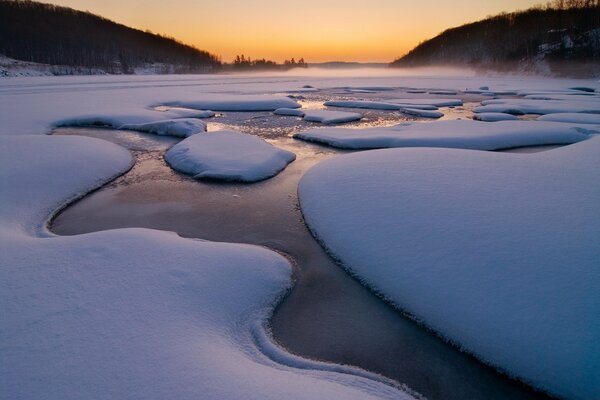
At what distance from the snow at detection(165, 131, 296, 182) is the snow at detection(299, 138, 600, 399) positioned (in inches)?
53.4

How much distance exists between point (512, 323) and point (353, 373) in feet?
4.04

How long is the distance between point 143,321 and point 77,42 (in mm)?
94412

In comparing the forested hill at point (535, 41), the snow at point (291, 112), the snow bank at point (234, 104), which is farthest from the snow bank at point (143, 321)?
the forested hill at point (535, 41)

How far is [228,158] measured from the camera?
21.6 ft

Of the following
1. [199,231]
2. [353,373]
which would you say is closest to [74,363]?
[353,373]

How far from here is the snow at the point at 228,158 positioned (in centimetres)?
600

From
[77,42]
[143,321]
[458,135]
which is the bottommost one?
[143,321]

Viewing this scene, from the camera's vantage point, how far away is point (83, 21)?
282ft

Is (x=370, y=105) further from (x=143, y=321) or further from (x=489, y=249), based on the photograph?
(x=143, y=321)

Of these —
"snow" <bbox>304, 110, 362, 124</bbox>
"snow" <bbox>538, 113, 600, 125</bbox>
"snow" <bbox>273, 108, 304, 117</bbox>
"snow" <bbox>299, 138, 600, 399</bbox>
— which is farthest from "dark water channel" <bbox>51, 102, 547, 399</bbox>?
"snow" <bbox>538, 113, 600, 125</bbox>

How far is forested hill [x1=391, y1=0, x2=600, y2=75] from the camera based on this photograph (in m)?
46.3

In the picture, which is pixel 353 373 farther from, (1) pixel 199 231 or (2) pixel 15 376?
(1) pixel 199 231

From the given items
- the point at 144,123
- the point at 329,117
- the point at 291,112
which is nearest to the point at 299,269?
the point at 144,123

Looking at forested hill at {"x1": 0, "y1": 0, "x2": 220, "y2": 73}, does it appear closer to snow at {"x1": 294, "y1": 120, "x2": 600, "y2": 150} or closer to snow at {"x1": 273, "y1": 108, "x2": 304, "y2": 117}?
snow at {"x1": 273, "y1": 108, "x2": 304, "y2": 117}
